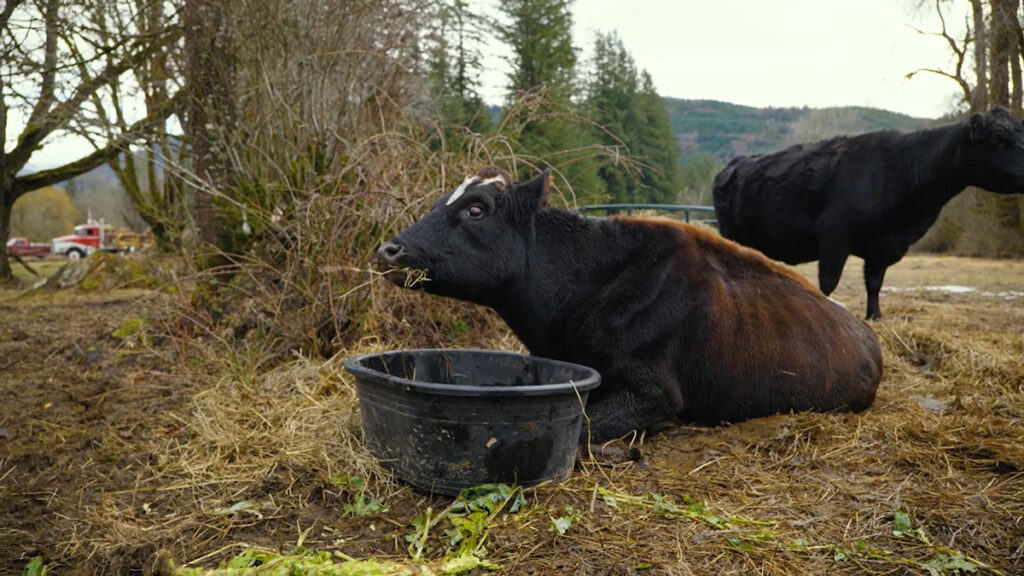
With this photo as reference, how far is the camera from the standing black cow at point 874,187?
7.13 metres

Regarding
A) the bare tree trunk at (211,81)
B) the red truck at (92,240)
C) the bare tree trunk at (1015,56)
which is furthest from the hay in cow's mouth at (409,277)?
the red truck at (92,240)

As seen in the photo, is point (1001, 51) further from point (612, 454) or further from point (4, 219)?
point (4, 219)

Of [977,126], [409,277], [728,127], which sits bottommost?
[409,277]

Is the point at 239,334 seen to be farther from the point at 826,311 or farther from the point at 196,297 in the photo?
the point at 826,311

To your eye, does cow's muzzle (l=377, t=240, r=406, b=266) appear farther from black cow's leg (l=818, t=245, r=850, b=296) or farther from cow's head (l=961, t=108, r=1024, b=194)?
cow's head (l=961, t=108, r=1024, b=194)

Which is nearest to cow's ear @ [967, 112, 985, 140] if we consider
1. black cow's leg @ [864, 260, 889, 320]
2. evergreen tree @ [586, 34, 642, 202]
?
black cow's leg @ [864, 260, 889, 320]

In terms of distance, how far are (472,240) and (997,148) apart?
607 cm

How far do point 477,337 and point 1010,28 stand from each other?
19008mm

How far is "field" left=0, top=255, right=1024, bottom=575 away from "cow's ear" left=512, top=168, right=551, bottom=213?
1.46 metres

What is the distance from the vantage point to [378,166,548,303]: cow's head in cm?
374

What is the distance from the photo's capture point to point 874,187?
7.59 meters

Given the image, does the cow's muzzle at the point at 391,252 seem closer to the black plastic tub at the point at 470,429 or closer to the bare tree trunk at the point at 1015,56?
the black plastic tub at the point at 470,429

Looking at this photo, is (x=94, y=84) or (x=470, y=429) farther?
(x=94, y=84)

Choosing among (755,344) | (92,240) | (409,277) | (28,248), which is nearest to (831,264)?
(755,344)
